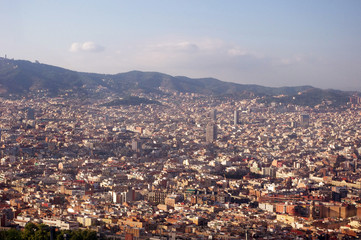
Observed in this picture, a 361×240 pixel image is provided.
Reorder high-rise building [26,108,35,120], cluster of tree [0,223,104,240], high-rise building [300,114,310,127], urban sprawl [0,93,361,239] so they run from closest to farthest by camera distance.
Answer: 1. cluster of tree [0,223,104,240]
2. urban sprawl [0,93,361,239]
3. high-rise building [26,108,35,120]
4. high-rise building [300,114,310,127]

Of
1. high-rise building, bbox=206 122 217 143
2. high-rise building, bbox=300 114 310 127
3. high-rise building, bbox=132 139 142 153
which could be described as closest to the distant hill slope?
high-rise building, bbox=300 114 310 127

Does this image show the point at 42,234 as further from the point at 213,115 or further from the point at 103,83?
the point at 103,83

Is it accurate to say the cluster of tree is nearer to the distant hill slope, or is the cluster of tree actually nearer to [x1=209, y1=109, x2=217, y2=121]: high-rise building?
[x1=209, y1=109, x2=217, y2=121]: high-rise building

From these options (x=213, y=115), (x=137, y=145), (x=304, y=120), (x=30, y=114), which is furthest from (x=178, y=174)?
(x=213, y=115)

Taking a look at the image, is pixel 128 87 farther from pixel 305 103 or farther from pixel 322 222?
pixel 322 222

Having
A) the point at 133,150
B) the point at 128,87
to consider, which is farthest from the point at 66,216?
the point at 128,87

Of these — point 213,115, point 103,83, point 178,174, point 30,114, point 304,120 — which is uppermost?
point 103,83
